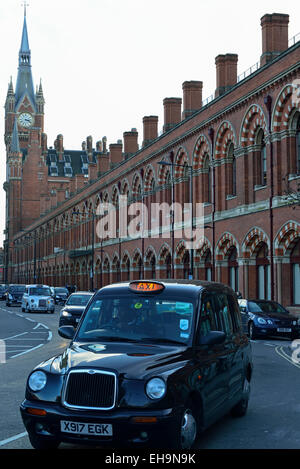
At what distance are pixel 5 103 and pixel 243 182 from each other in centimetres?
12553

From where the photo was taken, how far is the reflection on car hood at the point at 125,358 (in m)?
6.11

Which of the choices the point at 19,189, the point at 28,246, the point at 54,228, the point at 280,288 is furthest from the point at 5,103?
the point at 280,288

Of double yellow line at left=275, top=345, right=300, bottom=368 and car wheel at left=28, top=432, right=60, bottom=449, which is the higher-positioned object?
car wheel at left=28, top=432, right=60, bottom=449

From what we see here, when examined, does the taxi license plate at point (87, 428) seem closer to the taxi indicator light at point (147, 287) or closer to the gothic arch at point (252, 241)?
the taxi indicator light at point (147, 287)

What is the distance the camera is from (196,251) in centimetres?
4206

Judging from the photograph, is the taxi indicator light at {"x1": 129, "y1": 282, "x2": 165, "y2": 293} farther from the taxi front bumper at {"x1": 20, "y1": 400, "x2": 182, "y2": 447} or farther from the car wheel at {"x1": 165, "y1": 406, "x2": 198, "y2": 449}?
the taxi front bumper at {"x1": 20, "y1": 400, "x2": 182, "y2": 447}

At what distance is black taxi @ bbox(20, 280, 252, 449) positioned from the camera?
5887mm

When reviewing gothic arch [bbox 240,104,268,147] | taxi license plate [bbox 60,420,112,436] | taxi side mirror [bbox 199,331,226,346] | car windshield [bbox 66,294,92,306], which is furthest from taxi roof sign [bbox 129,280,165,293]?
gothic arch [bbox 240,104,268,147]

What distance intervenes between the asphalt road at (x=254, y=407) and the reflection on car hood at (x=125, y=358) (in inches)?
38.6

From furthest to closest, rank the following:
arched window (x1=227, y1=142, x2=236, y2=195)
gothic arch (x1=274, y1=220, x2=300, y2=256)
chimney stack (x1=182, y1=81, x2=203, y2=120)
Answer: chimney stack (x1=182, y1=81, x2=203, y2=120), arched window (x1=227, y1=142, x2=236, y2=195), gothic arch (x1=274, y1=220, x2=300, y2=256)

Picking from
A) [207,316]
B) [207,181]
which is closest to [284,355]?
[207,316]

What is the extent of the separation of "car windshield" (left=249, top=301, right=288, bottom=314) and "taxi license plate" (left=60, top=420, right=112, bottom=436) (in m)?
18.5

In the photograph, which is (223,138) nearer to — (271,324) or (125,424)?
(271,324)
